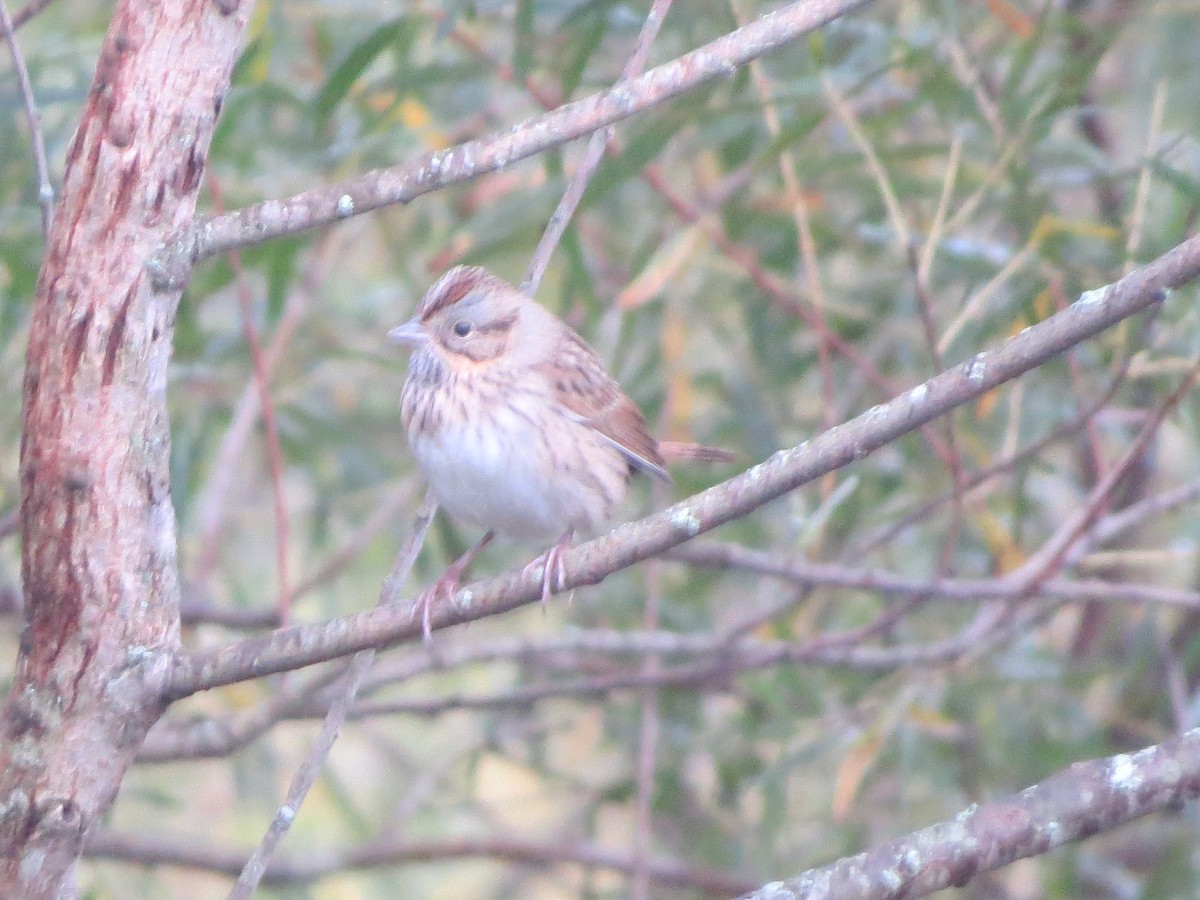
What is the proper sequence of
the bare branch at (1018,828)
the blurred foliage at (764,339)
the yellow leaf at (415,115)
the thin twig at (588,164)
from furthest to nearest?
the yellow leaf at (415,115) < the blurred foliage at (764,339) < the thin twig at (588,164) < the bare branch at (1018,828)

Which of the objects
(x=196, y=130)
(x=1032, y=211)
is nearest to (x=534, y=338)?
(x=1032, y=211)

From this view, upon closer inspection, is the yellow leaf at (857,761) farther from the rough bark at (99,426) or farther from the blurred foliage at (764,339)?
the rough bark at (99,426)

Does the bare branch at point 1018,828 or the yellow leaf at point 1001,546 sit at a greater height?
the bare branch at point 1018,828

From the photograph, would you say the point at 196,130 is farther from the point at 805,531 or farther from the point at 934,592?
the point at 934,592

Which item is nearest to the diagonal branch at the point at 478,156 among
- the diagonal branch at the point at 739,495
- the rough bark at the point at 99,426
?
the rough bark at the point at 99,426

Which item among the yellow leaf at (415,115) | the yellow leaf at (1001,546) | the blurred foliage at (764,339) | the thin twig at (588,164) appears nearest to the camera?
the thin twig at (588,164)

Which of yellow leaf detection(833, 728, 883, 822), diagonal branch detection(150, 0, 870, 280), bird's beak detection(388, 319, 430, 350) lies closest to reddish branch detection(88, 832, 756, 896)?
yellow leaf detection(833, 728, 883, 822)

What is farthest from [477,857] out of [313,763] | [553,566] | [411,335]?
[313,763]
